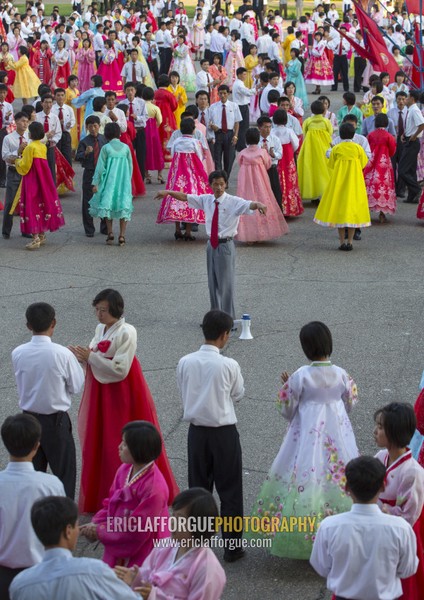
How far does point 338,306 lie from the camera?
10820 mm

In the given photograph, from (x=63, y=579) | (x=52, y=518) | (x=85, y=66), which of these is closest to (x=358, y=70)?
(x=85, y=66)

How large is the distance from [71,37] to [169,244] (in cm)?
1448

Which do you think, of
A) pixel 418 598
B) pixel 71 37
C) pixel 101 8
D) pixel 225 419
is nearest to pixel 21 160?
pixel 225 419

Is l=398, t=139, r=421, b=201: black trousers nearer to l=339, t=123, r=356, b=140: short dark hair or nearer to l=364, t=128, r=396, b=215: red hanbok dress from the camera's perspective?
l=364, t=128, r=396, b=215: red hanbok dress

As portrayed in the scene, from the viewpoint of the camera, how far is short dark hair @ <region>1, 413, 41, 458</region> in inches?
191

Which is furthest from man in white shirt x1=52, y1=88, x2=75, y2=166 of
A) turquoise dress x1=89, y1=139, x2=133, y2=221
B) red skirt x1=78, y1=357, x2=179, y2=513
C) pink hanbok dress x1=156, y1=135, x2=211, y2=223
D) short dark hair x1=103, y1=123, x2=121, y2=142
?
red skirt x1=78, y1=357, x2=179, y2=513

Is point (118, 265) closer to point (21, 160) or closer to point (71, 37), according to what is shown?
point (21, 160)

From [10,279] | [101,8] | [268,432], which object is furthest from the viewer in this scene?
[101,8]

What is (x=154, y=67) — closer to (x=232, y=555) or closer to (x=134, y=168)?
(x=134, y=168)

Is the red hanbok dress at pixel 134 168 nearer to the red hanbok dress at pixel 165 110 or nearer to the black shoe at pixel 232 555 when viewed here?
the red hanbok dress at pixel 165 110

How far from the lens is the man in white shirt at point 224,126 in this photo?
15.6m

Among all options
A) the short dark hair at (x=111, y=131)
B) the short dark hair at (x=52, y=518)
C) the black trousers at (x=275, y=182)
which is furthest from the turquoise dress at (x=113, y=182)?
the short dark hair at (x=52, y=518)

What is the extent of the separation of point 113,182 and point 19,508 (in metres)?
8.58

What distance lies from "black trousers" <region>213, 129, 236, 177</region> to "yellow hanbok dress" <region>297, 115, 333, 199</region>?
4.27ft
